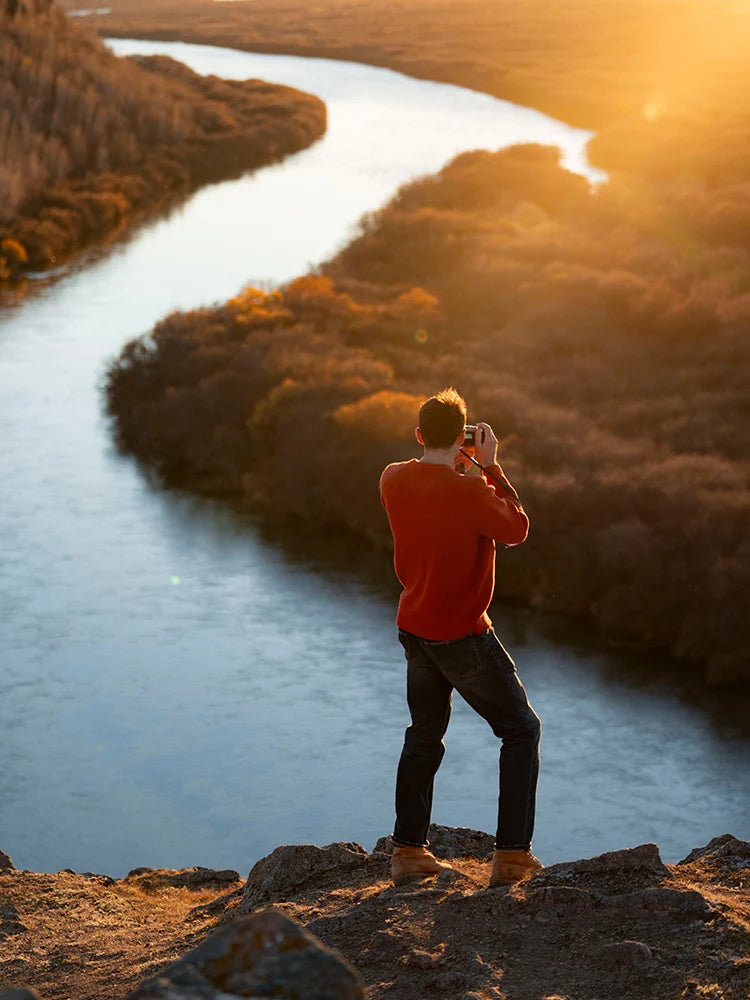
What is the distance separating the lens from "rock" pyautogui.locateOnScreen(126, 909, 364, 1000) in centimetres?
257

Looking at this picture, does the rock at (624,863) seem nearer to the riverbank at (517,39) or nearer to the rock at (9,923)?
the rock at (9,923)

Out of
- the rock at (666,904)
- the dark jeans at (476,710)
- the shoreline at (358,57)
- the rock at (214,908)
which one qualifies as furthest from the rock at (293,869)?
the shoreline at (358,57)

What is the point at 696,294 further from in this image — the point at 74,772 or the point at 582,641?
the point at 74,772

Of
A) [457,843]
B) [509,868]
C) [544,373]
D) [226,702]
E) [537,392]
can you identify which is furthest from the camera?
[544,373]

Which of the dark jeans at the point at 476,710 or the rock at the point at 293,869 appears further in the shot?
the rock at the point at 293,869

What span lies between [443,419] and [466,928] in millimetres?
2189

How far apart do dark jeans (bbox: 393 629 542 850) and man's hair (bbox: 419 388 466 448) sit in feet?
2.79

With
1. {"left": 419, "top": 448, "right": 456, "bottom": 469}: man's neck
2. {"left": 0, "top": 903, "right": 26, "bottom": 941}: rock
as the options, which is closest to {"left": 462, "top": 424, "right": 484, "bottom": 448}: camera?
{"left": 419, "top": 448, "right": 456, "bottom": 469}: man's neck

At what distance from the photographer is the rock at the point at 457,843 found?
766 centimetres

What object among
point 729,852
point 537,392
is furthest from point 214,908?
point 537,392

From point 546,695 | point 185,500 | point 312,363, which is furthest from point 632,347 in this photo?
point 546,695

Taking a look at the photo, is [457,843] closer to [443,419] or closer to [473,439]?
[473,439]

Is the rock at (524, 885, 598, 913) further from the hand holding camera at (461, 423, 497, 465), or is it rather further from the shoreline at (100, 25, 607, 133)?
the shoreline at (100, 25, 607, 133)

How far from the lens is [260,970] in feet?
8.66
